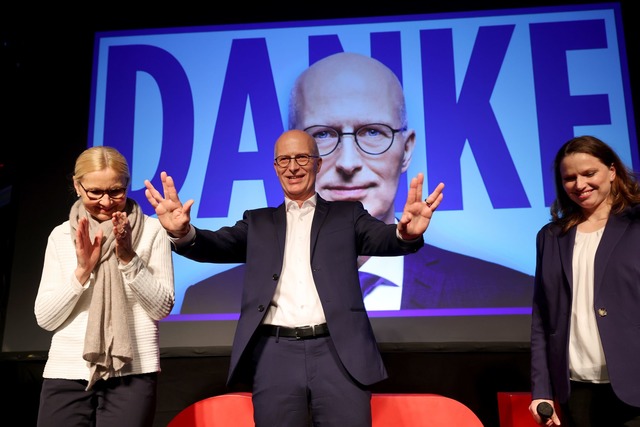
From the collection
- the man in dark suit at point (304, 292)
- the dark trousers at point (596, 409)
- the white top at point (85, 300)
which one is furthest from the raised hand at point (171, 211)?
the dark trousers at point (596, 409)

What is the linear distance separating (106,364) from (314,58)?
2436 millimetres

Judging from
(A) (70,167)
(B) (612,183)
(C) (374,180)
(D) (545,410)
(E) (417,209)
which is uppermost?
(A) (70,167)

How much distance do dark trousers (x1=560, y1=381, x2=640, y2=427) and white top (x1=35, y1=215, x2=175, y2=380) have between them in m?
1.32

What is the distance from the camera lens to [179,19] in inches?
152

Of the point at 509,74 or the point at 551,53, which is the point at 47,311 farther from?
the point at 551,53

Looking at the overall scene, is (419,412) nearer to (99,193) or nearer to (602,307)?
(602,307)

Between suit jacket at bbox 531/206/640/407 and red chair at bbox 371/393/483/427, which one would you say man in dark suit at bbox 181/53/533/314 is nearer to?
red chair at bbox 371/393/483/427

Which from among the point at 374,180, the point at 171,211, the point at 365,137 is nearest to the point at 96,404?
the point at 171,211

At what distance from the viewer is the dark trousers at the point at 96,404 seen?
1.76m

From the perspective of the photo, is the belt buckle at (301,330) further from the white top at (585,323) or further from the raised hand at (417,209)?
the white top at (585,323)

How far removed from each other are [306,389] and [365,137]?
6.30ft

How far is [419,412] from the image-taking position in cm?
240

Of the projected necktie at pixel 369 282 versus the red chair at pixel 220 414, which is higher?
the projected necktie at pixel 369 282

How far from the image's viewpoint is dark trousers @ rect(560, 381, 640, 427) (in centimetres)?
177
